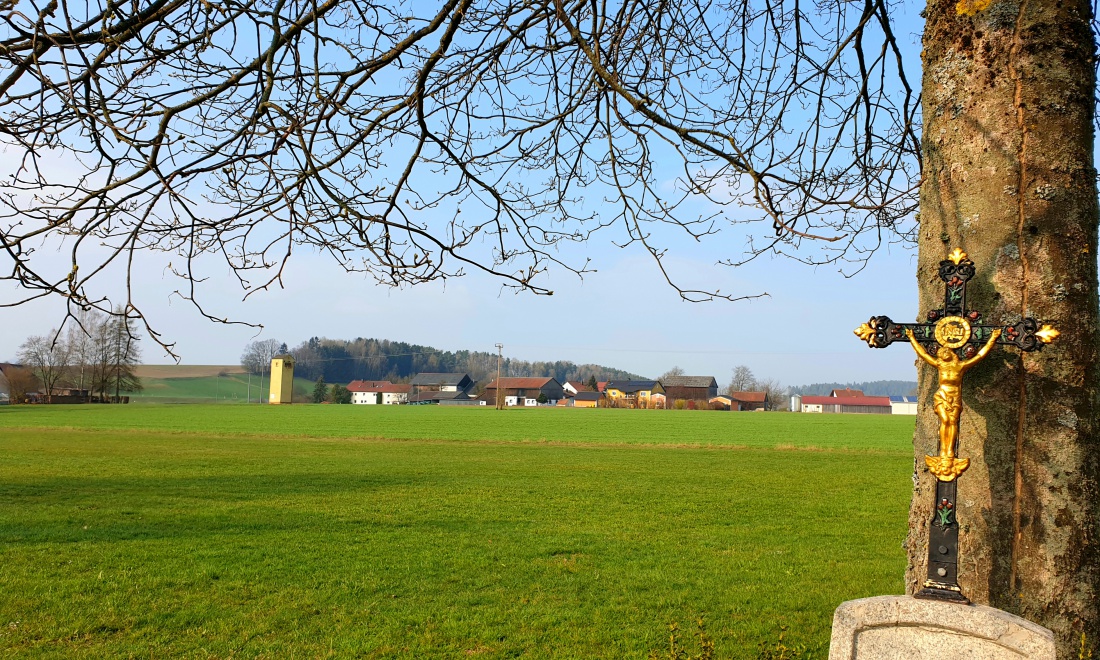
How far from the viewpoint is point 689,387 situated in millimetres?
128750

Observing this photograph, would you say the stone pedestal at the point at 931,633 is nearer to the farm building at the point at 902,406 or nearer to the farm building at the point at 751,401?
the farm building at the point at 751,401

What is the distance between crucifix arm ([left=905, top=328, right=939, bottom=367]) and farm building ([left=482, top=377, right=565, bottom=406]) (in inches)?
5211

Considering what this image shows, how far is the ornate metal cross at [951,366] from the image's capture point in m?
2.85

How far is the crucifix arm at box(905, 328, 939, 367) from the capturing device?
2947 millimetres

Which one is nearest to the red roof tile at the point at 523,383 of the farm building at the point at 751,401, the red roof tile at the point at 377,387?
the red roof tile at the point at 377,387

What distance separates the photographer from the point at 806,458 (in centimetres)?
2812

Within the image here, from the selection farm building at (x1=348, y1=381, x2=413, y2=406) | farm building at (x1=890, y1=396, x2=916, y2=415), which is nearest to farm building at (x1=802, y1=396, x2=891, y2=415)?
farm building at (x1=890, y1=396, x2=916, y2=415)

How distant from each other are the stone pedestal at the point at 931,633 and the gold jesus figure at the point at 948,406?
47 centimetres

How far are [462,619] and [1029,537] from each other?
5.04 meters

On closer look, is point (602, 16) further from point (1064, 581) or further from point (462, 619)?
point (462, 619)

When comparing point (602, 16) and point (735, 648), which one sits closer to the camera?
point (602, 16)

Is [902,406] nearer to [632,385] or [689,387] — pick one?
[689,387]

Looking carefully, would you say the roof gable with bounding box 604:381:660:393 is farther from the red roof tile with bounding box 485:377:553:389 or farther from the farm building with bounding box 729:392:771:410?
the farm building with bounding box 729:392:771:410

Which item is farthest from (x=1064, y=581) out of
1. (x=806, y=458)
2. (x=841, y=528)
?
(x=806, y=458)
